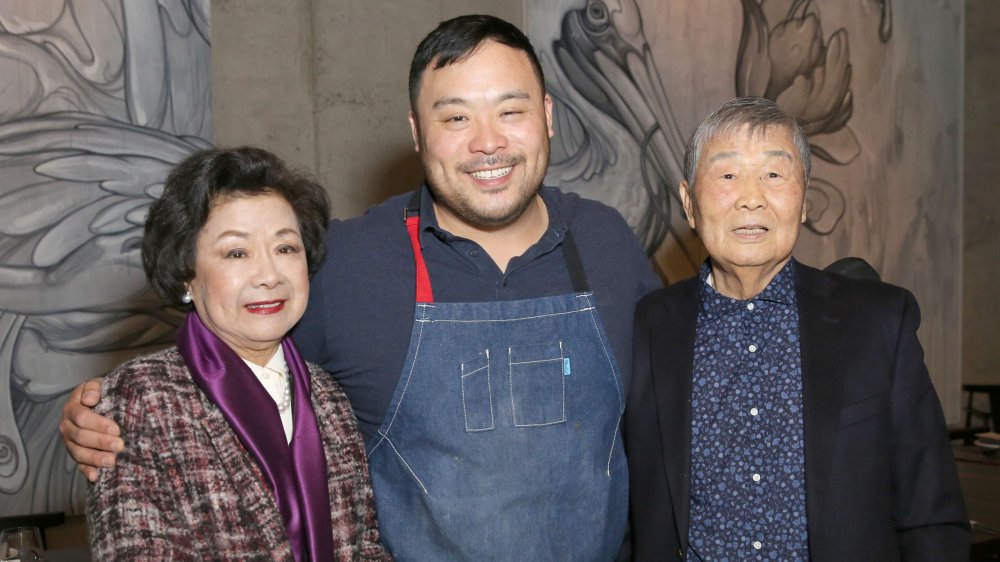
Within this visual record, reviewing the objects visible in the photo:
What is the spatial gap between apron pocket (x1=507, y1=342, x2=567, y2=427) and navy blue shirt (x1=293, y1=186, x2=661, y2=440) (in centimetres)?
15

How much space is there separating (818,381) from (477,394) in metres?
0.72

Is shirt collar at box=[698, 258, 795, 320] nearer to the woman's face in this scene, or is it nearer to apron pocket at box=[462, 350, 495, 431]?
apron pocket at box=[462, 350, 495, 431]

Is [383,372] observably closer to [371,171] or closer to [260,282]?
[260,282]

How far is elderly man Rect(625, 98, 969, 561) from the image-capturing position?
189cm

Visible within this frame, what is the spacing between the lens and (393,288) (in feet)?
7.41

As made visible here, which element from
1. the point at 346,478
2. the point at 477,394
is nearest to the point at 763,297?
the point at 477,394

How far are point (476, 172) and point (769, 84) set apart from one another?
5.02m

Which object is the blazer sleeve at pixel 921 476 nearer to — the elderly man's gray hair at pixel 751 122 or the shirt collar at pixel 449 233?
the elderly man's gray hair at pixel 751 122

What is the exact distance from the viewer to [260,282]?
1.97 m

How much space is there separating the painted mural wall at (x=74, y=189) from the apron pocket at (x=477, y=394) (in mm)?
2379

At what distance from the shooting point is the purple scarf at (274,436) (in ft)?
6.34

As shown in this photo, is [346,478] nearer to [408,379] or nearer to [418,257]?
[408,379]

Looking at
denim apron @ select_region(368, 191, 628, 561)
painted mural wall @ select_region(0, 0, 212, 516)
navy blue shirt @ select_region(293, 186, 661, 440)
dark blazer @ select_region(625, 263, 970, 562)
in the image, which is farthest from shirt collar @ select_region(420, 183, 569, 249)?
painted mural wall @ select_region(0, 0, 212, 516)

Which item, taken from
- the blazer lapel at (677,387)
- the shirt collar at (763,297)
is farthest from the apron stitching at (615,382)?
the shirt collar at (763,297)
